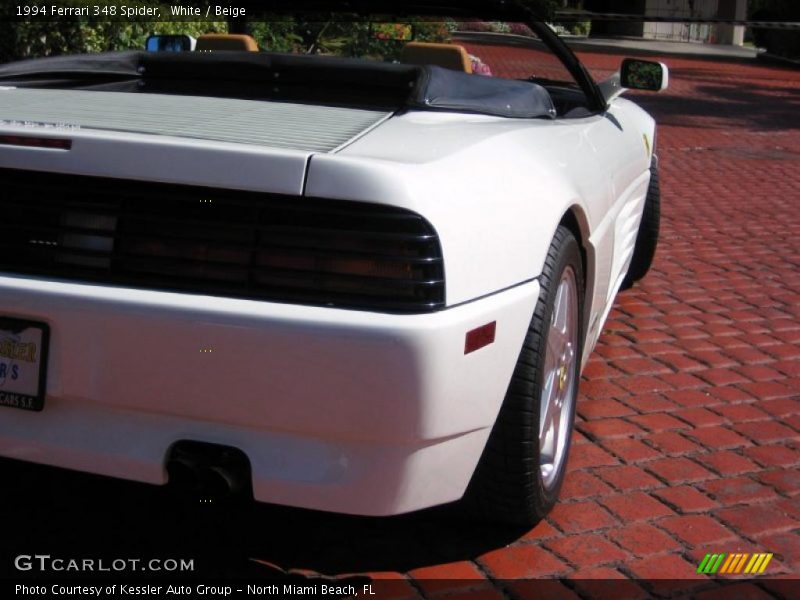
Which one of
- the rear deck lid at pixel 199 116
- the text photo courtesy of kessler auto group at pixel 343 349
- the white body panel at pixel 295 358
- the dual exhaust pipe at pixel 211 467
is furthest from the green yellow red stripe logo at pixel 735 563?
the rear deck lid at pixel 199 116

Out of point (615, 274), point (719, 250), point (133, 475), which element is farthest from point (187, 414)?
point (719, 250)

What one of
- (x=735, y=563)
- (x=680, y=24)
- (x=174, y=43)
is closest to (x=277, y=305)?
(x=735, y=563)

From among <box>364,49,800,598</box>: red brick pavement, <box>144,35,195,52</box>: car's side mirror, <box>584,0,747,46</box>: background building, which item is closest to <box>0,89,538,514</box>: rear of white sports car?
<box>364,49,800,598</box>: red brick pavement

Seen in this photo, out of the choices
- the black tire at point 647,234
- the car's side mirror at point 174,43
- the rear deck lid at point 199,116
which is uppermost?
the car's side mirror at point 174,43

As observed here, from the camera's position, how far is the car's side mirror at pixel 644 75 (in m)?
4.67

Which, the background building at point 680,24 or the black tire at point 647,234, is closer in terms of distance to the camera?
the black tire at point 647,234

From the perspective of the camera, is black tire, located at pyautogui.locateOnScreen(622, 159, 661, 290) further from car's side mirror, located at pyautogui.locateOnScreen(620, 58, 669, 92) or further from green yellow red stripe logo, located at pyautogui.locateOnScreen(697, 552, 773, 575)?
green yellow red stripe logo, located at pyautogui.locateOnScreen(697, 552, 773, 575)

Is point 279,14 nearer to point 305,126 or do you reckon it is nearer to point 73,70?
point 73,70

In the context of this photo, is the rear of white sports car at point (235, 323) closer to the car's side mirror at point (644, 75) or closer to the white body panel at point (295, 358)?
the white body panel at point (295, 358)

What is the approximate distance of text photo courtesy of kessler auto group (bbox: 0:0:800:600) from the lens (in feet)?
8.11

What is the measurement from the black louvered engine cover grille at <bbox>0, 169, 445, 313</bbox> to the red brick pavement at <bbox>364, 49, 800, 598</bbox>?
0.88m

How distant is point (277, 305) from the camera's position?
2457mm

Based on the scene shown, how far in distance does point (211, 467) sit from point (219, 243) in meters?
0.51

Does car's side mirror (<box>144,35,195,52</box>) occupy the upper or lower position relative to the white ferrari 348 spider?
upper
